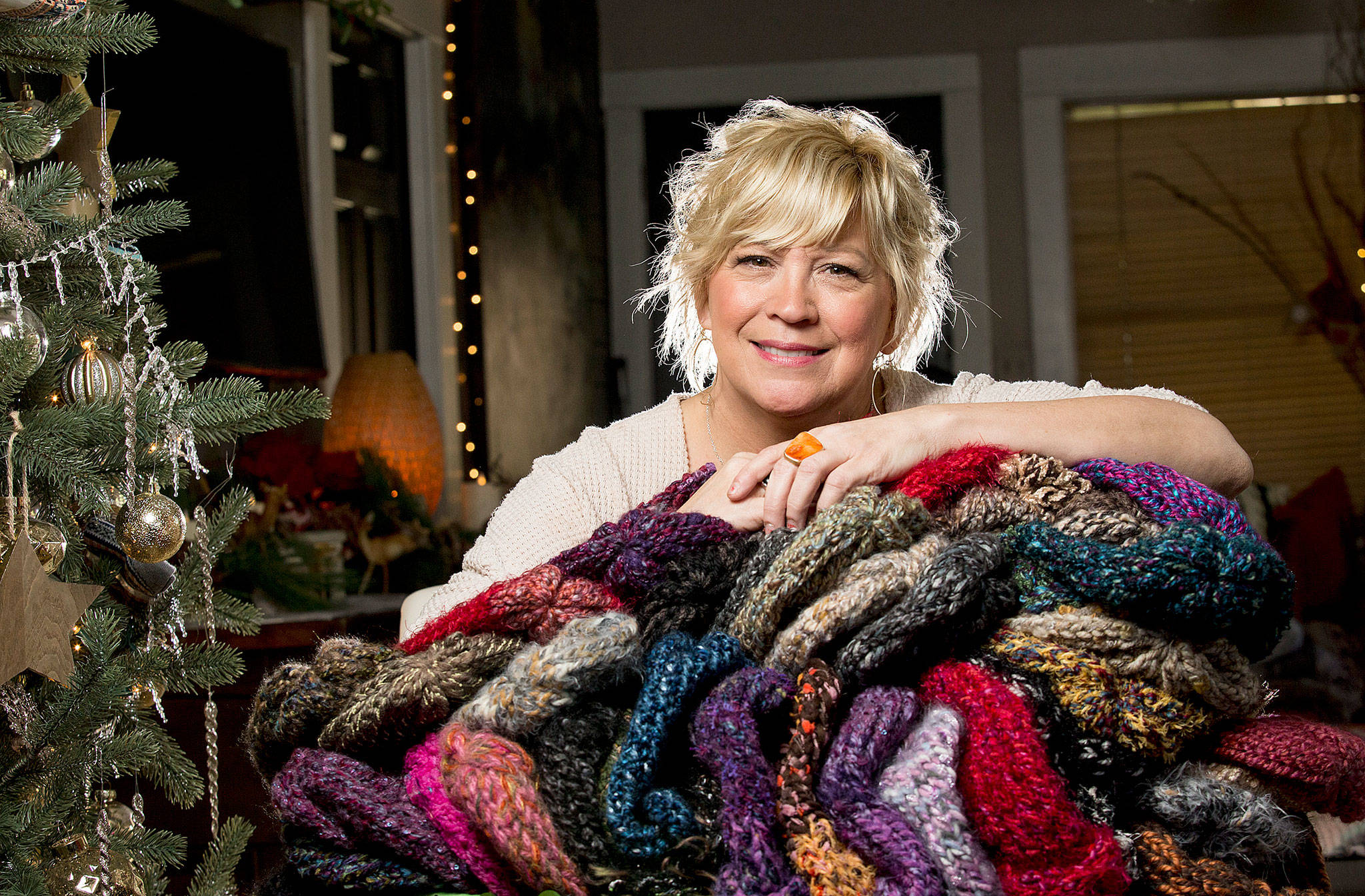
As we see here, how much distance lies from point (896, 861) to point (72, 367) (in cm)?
102

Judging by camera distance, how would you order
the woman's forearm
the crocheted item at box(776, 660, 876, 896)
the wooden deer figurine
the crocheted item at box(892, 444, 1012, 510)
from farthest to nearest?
the wooden deer figurine, the woman's forearm, the crocheted item at box(892, 444, 1012, 510), the crocheted item at box(776, 660, 876, 896)

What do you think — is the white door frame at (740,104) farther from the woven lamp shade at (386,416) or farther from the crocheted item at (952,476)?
the crocheted item at (952,476)

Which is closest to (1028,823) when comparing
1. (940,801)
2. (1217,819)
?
(940,801)

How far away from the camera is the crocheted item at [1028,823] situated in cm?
59

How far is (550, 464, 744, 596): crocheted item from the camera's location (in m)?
0.75

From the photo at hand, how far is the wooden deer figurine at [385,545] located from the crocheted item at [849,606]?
200 cm

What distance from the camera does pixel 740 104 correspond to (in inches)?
165

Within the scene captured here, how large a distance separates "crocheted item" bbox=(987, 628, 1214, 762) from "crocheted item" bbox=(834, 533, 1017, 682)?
0.03 metres

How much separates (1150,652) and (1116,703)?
0.04 meters

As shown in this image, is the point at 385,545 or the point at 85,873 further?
the point at 385,545

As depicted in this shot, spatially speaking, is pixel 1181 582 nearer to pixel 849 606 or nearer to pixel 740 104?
pixel 849 606

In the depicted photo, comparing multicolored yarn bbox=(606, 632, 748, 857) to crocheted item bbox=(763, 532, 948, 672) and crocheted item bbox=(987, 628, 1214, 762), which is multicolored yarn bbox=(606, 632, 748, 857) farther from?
crocheted item bbox=(987, 628, 1214, 762)

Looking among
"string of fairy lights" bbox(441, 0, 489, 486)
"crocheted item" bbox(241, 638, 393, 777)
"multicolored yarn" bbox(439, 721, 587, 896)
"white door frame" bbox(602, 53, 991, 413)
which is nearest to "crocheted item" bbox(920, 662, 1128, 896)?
"multicolored yarn" bbox(439, 721, 587, 896)

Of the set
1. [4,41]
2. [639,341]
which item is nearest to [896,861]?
[4,41]
